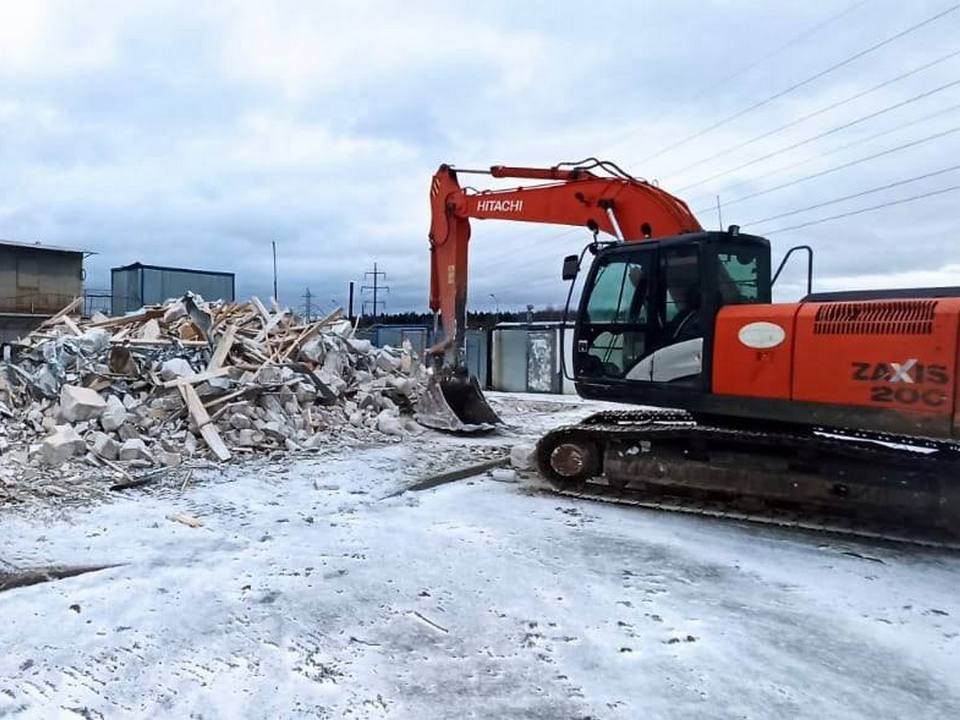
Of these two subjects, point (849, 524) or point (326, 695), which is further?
point (849, 524)

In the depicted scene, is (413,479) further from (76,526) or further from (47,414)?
(47,414)

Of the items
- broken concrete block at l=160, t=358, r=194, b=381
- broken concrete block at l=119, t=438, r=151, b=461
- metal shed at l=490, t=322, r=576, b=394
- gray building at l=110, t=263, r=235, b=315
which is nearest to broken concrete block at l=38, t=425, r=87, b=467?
broken concrete block at l=119, t=438, r=151, b=461

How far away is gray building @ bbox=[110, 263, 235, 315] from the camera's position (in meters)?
28.6

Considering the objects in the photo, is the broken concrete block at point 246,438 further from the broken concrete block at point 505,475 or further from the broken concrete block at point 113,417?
the broken concrete block at point 505,475

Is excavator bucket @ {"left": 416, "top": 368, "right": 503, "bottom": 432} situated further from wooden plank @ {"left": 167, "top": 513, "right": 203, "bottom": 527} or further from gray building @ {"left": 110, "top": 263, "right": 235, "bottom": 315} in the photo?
gray building @ {"left": 110, "top": 263, "right": 235, "bottom": 315}

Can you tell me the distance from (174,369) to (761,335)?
7.79 m

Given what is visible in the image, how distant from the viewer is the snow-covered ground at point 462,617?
3668mm

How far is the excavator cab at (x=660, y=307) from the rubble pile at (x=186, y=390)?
4.29 m

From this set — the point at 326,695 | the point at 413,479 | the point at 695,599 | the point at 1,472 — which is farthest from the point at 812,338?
the point at 1,472

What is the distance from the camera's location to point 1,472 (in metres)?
7.60

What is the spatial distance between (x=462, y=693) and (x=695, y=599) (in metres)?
2.03

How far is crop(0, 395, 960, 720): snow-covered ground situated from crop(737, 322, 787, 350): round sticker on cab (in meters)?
1.69

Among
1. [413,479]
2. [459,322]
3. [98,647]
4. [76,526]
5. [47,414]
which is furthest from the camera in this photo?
[459,322]

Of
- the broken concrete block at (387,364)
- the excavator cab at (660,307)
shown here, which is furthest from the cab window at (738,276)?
the broken concrete block at (387,364)
